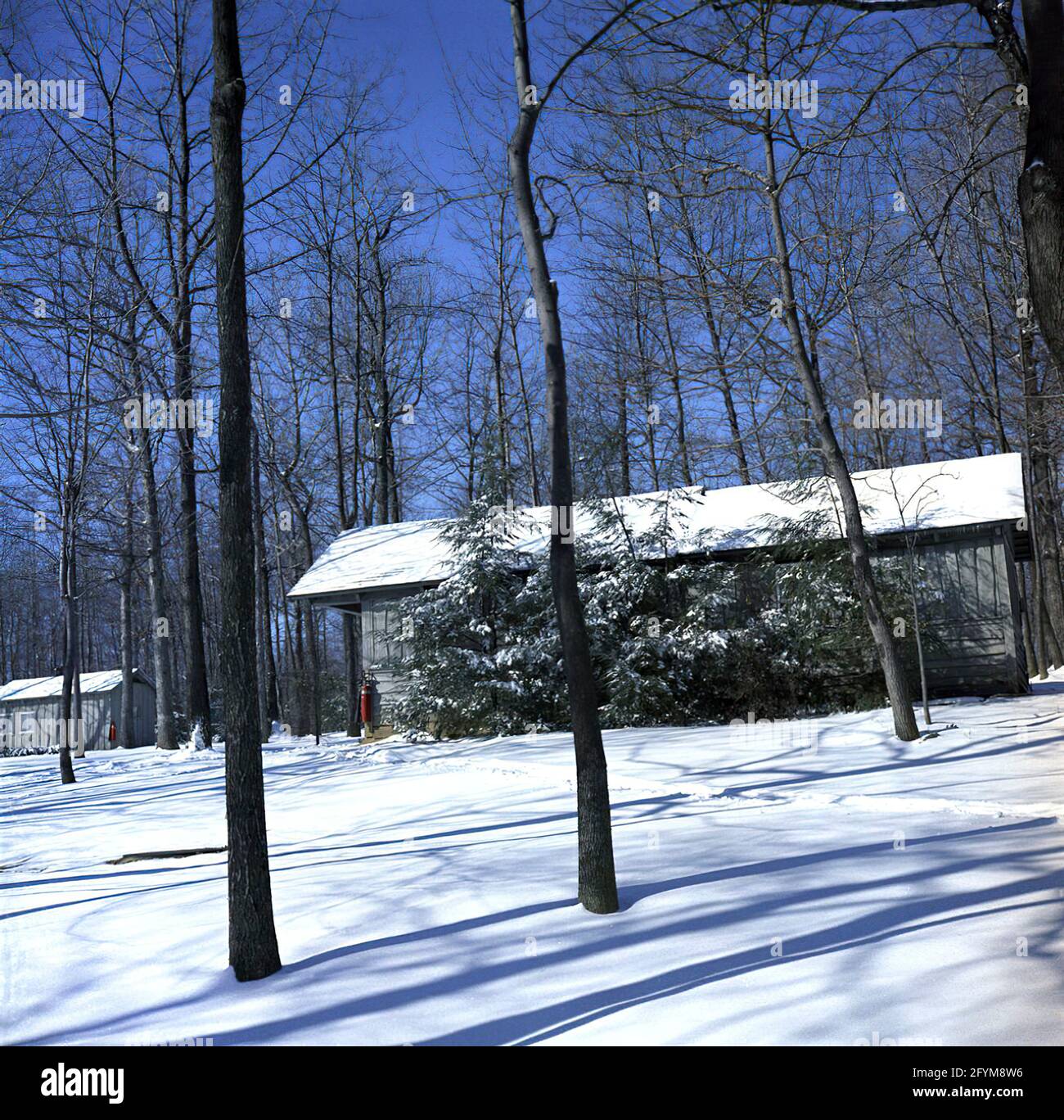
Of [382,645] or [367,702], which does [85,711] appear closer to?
[367,702]

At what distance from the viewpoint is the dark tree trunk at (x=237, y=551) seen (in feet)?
17.2

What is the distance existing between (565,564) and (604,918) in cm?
213

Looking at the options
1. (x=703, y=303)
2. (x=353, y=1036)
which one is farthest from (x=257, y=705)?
(x=703, y=303)

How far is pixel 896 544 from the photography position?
17.1 meters

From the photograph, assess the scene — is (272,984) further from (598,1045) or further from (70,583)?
(70,583)

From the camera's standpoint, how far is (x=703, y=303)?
12688 millimetres

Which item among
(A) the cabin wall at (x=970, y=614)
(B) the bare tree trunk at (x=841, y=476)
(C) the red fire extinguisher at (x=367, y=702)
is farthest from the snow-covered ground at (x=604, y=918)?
(C) the red fire extinguisher at (x=367, y=702)

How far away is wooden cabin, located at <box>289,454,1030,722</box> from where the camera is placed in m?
16.3

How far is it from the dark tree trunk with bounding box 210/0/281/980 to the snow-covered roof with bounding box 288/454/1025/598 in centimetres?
1075

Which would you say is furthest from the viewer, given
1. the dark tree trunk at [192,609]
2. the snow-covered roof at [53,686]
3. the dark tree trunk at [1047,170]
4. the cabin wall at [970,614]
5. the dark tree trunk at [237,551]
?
→ the snow-covered roof at [53,686]

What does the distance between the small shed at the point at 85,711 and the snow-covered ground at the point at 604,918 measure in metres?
25.4

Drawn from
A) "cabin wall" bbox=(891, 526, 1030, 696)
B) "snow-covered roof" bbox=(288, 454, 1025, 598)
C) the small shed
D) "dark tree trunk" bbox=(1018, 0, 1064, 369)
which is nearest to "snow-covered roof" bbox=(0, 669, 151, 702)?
the small shed

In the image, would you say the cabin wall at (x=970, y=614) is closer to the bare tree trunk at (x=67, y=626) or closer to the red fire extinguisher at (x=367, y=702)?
the red fire extinguisher at (x=367, y=702)

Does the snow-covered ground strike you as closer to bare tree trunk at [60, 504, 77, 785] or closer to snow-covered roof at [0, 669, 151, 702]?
bare tree trunk at [60, 504, 77, 785]
